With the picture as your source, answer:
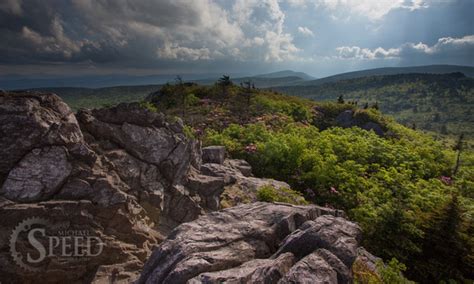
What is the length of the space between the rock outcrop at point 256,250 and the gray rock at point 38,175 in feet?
21.9

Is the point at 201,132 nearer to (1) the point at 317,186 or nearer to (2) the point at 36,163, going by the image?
(1) the point at 317,186

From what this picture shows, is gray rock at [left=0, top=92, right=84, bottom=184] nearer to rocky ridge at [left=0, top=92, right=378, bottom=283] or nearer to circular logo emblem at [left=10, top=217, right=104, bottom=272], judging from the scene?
rocky ridge at [left=0, top=92, right=378, bottom=283]

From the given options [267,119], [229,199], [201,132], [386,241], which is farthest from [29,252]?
[267,119]

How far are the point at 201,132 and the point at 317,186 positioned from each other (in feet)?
84.7

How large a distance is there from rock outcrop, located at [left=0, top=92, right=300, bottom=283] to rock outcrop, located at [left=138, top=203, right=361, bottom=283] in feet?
14.0

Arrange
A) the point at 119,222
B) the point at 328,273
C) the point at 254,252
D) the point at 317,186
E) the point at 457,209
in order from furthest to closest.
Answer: the point at 317,186
the point at 457,209
the point at 119,222
the point at 254,252
the point at 328,273

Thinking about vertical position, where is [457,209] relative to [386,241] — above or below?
above

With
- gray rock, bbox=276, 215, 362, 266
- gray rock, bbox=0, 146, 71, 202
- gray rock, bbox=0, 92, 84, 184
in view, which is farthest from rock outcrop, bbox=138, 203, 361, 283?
gray rock, bbox=0, 92, 84, 184

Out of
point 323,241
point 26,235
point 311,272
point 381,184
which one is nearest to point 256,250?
point 311,272

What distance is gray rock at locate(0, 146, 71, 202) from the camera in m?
12.5

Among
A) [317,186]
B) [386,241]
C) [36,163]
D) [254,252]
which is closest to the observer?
[254,252]

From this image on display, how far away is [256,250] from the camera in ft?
40.2

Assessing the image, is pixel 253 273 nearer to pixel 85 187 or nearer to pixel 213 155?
pixel 85 187

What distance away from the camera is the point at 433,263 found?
19875 mm
